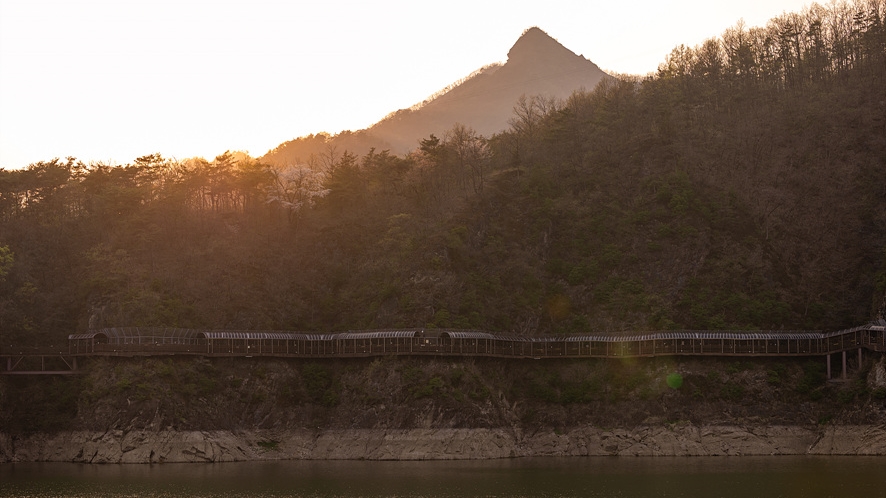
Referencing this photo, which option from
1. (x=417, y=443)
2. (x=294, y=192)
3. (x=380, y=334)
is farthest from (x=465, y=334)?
(x=294, y=192)

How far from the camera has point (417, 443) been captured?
10762cm

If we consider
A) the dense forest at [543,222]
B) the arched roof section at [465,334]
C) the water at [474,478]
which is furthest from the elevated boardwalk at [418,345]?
the water at [474,478]

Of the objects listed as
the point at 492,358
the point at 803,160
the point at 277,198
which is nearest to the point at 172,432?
the point at 492,358

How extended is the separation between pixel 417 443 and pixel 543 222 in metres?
41.3

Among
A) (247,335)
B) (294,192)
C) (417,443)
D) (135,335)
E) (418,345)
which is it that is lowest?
(417,443)

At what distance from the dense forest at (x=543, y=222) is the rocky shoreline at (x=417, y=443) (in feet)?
47.9

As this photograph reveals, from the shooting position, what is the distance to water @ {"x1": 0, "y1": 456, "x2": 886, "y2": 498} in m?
80.6

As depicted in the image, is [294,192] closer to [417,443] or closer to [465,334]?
[465,334]

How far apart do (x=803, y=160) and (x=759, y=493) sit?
241 ft

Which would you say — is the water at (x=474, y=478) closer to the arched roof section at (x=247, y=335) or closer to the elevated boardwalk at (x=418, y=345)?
the elevated boardwalk at (x=418, y=345)

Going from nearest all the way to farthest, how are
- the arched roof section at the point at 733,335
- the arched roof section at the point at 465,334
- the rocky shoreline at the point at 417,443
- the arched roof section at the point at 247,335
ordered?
the rocky shoreline at the point at 417,443, the arched roof section at the point at 733,335, the arched roof section at the point at 465,334, the arched roof section at the point at 247,335

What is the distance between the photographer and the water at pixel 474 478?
80562mm

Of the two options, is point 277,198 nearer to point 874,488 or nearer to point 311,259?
point 311,259

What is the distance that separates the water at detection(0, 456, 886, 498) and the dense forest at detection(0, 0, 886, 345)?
22227mm
